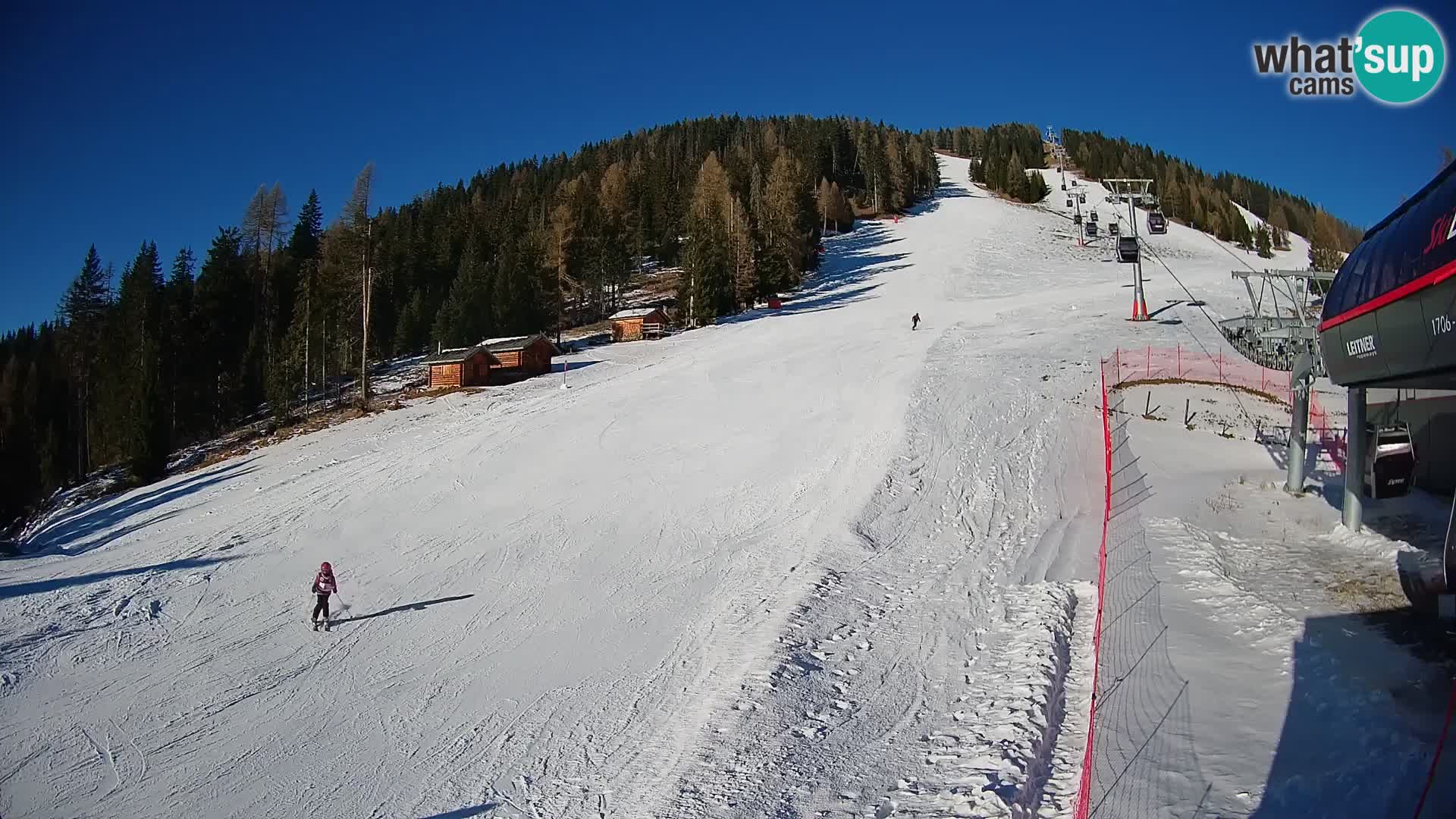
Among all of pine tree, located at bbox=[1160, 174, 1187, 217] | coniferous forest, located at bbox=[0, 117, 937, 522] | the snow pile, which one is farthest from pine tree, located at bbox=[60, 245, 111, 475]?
pine tree, located at bbox=[1160, 174, 1187, 217]

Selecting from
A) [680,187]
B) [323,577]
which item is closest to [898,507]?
[323,577]

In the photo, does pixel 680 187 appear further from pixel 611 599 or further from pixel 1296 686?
pixel 1296 686

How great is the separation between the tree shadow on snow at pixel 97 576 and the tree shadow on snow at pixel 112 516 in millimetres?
3126

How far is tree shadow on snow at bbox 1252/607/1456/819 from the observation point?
642 cm

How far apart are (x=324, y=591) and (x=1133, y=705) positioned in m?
11.9

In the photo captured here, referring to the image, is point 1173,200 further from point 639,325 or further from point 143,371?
point 143,371

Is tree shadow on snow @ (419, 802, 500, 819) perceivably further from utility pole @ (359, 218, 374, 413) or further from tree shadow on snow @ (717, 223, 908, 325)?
tree shadow on snow @ (717, 223, 908, 325)

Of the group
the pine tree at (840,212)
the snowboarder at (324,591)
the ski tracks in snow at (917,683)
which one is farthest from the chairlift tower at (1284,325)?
the pine tree at (840,212)

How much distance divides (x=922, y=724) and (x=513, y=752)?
4766 mm

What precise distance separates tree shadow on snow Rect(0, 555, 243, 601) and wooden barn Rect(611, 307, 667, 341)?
3590 centimetres

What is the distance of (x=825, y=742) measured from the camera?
350 inches

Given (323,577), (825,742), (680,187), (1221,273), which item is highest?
(680,187)

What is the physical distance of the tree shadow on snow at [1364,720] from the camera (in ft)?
21.1

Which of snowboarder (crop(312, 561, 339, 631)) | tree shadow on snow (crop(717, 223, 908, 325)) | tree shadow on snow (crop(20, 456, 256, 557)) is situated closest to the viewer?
snowboarder (crop(312, 561, 339, 631))
